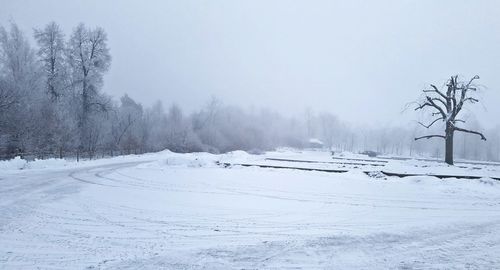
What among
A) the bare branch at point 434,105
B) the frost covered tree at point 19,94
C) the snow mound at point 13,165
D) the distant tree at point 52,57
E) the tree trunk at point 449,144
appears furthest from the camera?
the distant tree at point 52,57

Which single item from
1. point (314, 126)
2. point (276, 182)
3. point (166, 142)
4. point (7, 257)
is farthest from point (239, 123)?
point (7, 257)

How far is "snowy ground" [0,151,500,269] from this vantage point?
7.13 meters

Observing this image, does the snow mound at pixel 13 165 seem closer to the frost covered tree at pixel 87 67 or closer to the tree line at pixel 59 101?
the tree line at pixel 59 101

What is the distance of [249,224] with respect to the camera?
1025 centimetres

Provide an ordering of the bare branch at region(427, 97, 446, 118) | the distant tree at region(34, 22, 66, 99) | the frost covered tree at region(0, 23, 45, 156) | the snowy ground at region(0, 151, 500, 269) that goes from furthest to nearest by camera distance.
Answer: the distant tree at region(34, 22, 66, 99), the frost covered tree at region(0, 23, 45, 156), the bare branch at region(427, 97, 446, 118), the snowy ground at region(0, 151, 500, 269)

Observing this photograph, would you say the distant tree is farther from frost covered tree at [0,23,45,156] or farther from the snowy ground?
the snowy ground

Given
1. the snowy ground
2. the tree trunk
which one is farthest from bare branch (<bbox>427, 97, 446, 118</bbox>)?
the snowy ground

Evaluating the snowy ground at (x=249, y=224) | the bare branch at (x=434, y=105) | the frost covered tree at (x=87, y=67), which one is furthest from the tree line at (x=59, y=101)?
the bare branch at (x=434, y=105)

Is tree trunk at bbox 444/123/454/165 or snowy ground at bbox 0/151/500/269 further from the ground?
tree trunk at bbox 444/123/454/165

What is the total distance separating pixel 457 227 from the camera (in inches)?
404

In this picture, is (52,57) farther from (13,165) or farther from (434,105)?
(434,105)

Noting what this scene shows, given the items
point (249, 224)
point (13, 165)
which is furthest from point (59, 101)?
point (249, 224)

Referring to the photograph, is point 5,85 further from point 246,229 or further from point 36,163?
point 246,229

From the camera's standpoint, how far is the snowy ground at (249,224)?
713 cm
